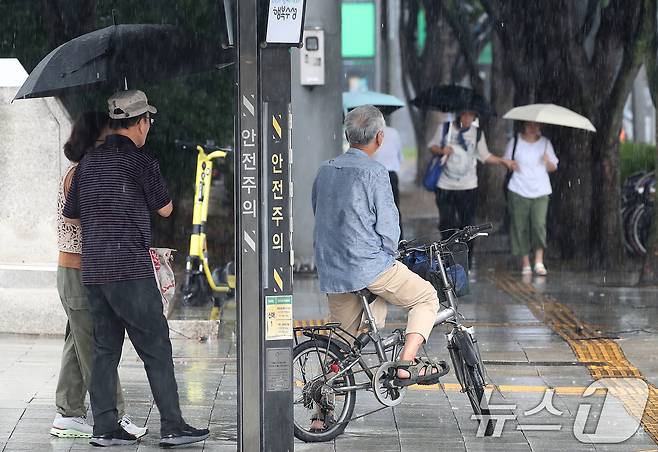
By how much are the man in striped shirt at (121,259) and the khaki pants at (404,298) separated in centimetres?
99

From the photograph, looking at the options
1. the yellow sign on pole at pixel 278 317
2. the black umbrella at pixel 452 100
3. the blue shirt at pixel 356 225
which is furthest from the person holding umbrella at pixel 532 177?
the yellow sign on pole at pixel 278 317

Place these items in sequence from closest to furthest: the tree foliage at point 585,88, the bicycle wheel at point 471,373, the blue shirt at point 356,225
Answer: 1. the blue shirt at point 356,225
2. the bicycle wheel at point 471,373
3. the tree foliage at point 585,88

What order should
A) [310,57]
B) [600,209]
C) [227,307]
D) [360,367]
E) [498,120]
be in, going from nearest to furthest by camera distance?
[360,367] → [227,307] → [310,57] → [600,209] → [498,120]

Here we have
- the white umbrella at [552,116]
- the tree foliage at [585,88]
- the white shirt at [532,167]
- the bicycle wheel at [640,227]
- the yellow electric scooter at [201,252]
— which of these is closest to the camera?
the yellow electric scooter at [201,252]

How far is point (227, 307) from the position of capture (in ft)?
36.6

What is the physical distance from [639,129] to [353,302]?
68.4 feet

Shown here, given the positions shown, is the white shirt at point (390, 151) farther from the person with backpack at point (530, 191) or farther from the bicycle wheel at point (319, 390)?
the bicycle wheel at point (319, 390)

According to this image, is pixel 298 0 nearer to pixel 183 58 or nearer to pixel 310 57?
pixel 183 58

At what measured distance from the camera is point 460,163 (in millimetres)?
13961

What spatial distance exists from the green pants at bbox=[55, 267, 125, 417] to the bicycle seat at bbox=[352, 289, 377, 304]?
1.41 metres

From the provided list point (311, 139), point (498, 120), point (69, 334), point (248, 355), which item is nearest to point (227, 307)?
point (311, 139)

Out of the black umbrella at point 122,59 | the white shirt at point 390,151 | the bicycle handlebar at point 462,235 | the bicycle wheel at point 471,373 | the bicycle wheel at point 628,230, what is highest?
the black umbrella at point 122,59

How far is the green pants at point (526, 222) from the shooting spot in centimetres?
1391

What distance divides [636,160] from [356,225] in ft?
39.1
